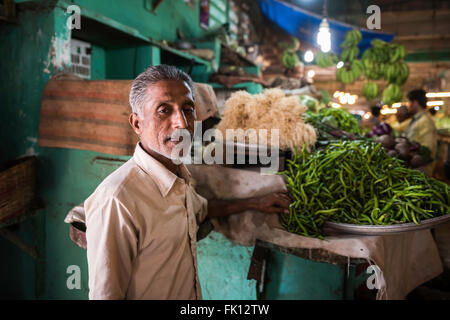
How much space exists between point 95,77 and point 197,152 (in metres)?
2.88

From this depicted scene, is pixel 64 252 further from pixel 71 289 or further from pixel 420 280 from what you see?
pixel 420 280

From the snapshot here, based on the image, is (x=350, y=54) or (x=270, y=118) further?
(x=350, y=54)

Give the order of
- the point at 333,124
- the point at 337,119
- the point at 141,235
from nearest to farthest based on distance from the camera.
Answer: the point at 141,235 → the point at 333,124 → the point at 337,119

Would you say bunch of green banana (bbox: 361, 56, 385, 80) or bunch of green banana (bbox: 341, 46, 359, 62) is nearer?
bunch of green banana (bbox: 361, 56, 385, 80)

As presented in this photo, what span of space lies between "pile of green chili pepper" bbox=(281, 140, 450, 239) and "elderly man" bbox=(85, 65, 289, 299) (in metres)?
0.89

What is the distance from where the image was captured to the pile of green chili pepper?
1.89m

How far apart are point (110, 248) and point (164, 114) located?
0.67m

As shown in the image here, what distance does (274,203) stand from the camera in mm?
2061

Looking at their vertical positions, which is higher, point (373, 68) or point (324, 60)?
point (324, 60)

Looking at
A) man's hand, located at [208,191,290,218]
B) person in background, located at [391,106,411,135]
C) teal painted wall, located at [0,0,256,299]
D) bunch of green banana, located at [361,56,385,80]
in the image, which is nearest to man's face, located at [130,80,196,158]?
man's hand, located at [208,191,290,218]

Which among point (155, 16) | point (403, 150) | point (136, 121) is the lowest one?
point (403, 150)

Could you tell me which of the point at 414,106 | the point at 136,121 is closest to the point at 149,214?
the point at 136,121

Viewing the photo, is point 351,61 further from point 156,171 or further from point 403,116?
point 156,171

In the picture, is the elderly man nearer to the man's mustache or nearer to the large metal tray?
the man's mustache
